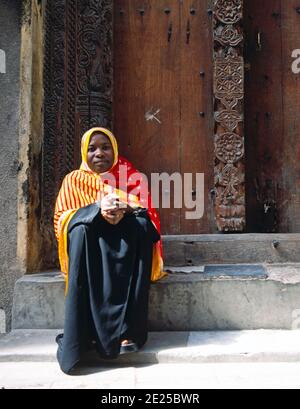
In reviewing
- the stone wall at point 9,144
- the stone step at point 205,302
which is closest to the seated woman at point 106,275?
the stone step at point 205,302

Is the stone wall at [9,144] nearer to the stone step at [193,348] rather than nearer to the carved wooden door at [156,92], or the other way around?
the carved wooden door at [156,92]

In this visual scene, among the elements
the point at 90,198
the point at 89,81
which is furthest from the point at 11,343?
the point at 89,81

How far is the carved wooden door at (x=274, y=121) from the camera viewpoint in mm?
3824

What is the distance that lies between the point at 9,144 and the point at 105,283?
128 centimetres

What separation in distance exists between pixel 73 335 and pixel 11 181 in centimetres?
125

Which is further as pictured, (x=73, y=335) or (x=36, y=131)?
(x=36, y=131)

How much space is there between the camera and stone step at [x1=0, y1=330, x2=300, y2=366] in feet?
8.51

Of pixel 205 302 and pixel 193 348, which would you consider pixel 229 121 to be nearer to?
pixel 205 302

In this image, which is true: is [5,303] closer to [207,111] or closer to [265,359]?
[265,359]

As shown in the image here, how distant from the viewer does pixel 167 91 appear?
3859mm

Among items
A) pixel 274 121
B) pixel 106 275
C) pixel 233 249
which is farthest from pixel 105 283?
pixel 274 121

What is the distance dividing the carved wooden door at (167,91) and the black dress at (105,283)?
1.12 m

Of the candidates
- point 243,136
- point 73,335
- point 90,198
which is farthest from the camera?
point 243,136

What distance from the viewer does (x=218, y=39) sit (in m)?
3.71
